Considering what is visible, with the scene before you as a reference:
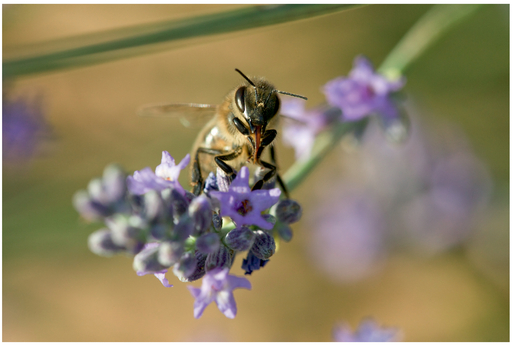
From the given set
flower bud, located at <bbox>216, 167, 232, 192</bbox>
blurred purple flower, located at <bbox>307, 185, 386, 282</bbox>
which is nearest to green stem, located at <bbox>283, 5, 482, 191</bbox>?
flower bud, located at <bbox>216, 167, 232, 192</bbox>

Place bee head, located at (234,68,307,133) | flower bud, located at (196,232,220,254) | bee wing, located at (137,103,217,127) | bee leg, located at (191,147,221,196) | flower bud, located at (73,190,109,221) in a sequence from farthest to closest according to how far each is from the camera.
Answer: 1. bee wing, located at (137,103,217,127)
2. bee leg, located at (191,147,221,196)
3. bee head, located at (234,68,307,133)
4. flower bud, located at (196,232,220,254)
5. flower bud, located at (73,190,109,221)

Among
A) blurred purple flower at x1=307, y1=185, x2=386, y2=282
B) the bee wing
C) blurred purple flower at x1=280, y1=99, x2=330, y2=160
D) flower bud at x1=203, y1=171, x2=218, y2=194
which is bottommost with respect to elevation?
flower bud at x1=203, y1=171, x2=218, y2=194

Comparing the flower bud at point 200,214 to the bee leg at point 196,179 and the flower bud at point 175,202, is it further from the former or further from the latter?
the bee leg at point 196,179

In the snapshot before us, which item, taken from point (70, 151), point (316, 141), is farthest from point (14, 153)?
point (316, 141)

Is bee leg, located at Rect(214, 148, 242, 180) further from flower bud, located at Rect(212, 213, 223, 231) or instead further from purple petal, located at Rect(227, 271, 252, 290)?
purple petal, located at Rect(227, 271, 252, 290)

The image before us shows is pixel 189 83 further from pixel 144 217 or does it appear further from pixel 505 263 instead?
pixel 144 217

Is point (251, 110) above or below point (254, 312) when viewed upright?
below

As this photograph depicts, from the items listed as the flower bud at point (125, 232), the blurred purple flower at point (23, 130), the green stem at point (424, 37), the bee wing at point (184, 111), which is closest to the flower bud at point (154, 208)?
the flower bud at point (125, 232)
